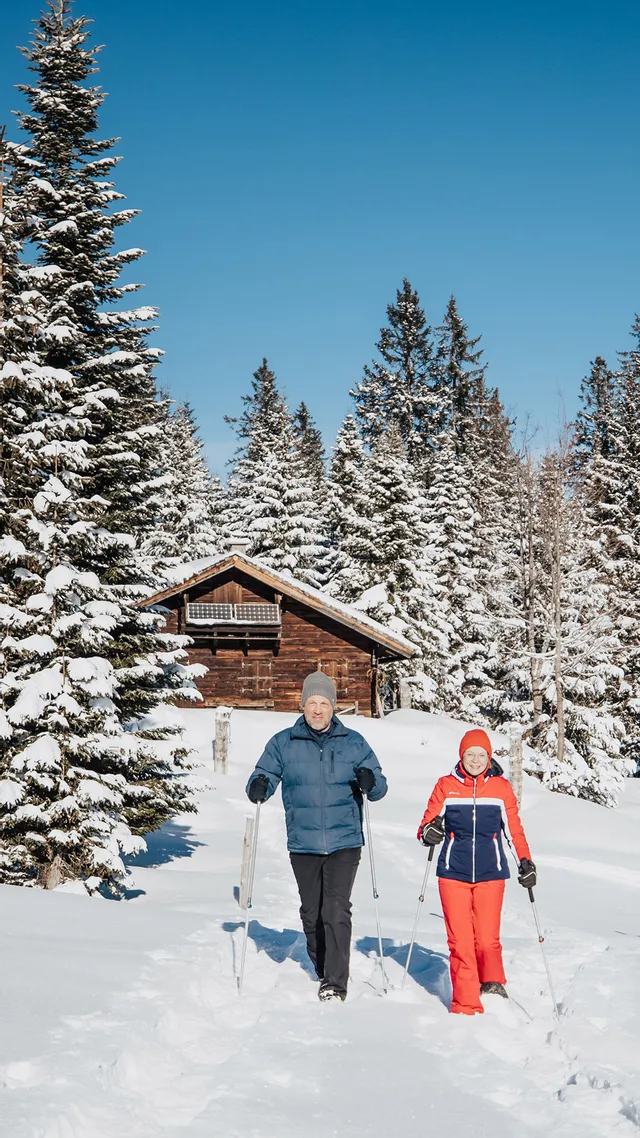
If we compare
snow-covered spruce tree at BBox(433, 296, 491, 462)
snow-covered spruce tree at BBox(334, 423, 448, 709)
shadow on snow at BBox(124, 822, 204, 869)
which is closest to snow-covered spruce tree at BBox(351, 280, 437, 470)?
snow-covered spruce tree at BBox(433, 296, 491, 462)

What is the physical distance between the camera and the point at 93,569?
484 inches

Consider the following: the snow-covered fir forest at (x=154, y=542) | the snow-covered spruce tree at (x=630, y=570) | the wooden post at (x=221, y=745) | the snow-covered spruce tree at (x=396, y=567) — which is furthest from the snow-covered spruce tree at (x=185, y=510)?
the wooden post at (x=221, y=745)

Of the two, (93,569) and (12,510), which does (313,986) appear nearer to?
(12,510)

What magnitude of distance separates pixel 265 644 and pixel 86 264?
58.6 feet

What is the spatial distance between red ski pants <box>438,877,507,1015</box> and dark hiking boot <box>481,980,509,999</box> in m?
0.03

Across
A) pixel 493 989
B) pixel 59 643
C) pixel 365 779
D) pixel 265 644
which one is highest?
pixel 265 644

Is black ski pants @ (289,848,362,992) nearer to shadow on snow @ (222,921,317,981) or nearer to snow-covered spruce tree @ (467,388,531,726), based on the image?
shadow on snow @ (222,921,317,981)

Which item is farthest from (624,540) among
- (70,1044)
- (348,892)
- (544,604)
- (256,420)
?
(70,1044)

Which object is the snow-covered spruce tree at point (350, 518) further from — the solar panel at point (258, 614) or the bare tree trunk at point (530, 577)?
the bare tree trunk at point (530, 577)

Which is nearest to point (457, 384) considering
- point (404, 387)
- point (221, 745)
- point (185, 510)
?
point (404, 387)

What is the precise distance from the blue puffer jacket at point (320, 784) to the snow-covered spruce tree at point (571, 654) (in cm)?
1823

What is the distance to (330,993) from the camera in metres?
5.73

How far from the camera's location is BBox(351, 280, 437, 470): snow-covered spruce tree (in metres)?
58.4

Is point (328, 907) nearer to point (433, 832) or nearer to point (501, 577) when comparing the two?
point (433, 832)
